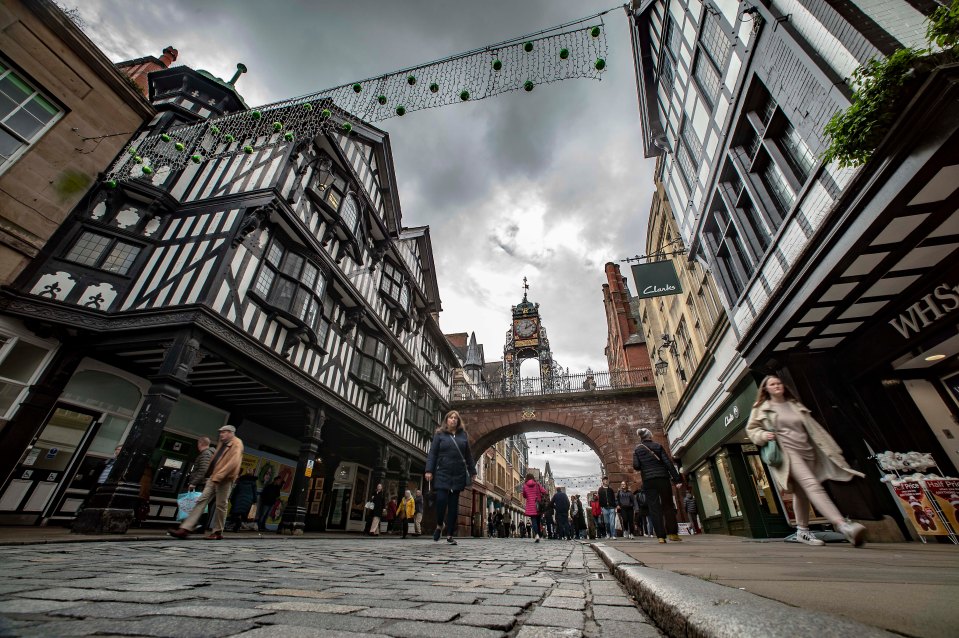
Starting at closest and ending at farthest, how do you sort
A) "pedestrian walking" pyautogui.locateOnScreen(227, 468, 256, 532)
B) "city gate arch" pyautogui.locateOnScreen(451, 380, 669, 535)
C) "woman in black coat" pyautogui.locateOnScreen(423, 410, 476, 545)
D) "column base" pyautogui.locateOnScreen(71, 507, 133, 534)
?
"column base" pyautogui.locateOnScreen(71, 507, 133, 534), "woman in black coat" pyautogui.locateOnScreen(423, 410, 476, 545), "pedestrian walking" pyautogui.locateOnScreen(227, 468, 256, 532), "city gate arch" pyautogui.locateOnScreen(451, 380, 669, 535)

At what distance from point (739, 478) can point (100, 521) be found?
37.9 feet

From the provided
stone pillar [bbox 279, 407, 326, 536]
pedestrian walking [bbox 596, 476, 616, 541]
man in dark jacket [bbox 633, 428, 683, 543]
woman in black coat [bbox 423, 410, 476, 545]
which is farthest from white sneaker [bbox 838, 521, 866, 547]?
pedestrian walking [bbox 596, 476, 616, 541]

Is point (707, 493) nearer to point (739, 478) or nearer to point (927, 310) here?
point (739, 478)

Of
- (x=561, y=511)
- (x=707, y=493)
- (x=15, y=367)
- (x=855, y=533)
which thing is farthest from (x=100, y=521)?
(x=707, y=493)

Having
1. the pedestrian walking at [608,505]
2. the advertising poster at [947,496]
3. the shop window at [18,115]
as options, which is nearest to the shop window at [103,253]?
the shop window at [18,115]

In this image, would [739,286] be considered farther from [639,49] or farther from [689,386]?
[639,49]

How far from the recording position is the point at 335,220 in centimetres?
1119

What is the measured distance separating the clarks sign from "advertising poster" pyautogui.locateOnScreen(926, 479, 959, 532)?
5.75 ft

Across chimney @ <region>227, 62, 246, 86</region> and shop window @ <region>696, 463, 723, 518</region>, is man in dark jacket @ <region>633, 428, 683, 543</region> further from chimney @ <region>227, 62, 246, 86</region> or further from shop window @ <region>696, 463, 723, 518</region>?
chimney @ <region>227, 62, 246, 86</region>

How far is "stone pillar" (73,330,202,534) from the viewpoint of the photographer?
5355 millimetres

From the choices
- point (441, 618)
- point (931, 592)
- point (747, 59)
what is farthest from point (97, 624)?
point (747, 59)

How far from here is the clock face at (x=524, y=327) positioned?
90.9 feet

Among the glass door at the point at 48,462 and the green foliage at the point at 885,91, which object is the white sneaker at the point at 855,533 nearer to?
the green foliage at the point at 885,91

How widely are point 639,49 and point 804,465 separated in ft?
36.1
